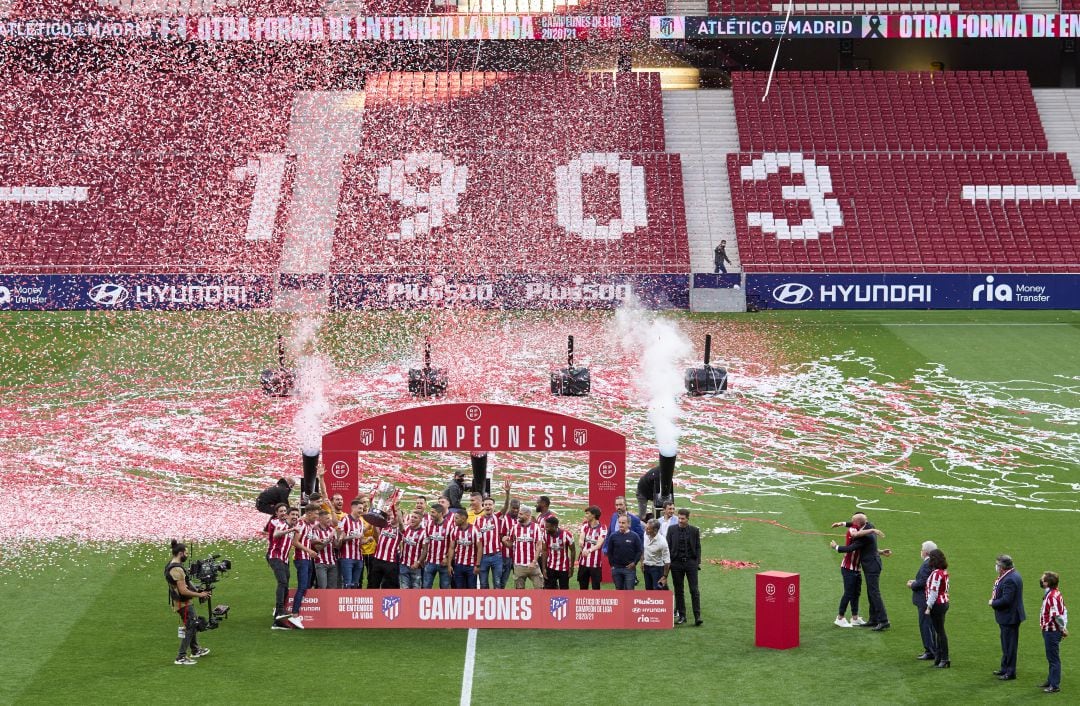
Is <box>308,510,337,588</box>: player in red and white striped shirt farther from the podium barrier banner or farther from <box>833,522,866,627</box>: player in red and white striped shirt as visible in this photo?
<box>833,522,866,627</box>: player in red and white striped shirt

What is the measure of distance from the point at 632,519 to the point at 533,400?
12129 mm

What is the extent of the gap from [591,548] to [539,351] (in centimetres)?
1841

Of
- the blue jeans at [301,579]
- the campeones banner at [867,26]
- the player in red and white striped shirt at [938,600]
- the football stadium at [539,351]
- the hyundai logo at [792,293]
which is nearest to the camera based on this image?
the player in red and white striped shirt at [938,600]

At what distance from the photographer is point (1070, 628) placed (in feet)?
56.6

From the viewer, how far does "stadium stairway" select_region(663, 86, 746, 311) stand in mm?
43000

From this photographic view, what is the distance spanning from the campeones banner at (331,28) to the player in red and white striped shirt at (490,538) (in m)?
34.7

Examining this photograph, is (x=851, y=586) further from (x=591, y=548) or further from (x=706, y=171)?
(x=706, y=171)

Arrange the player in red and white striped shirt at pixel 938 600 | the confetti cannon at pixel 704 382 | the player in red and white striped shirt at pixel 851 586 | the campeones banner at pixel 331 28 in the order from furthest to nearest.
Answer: the campeones banner at pixel 331 28, the confetti cannon at pixel 704 382, the player in red and white striped shirt at pixel 851 586, the player in red and white striped shirt at pixel 938 600

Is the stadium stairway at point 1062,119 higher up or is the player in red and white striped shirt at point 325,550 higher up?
the stadium stairway at point 1062,119

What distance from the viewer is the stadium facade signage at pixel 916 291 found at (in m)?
43.2

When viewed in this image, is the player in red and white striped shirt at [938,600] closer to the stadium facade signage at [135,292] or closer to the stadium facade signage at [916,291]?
the stadium facade signage at [916,291]

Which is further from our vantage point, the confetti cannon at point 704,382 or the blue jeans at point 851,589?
the confetti cannon at point 704,382

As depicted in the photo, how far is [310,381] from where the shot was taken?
32.7 meters

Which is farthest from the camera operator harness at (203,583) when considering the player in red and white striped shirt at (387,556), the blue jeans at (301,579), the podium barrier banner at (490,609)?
the player in red and white striped shirt at (387,556)
